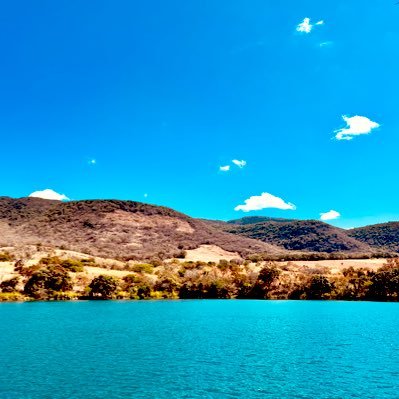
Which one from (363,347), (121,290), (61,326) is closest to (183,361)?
(363,347)

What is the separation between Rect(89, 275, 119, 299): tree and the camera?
305 ft

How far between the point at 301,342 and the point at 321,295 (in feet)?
200

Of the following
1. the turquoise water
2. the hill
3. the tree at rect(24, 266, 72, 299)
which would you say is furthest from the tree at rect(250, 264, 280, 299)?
the hill

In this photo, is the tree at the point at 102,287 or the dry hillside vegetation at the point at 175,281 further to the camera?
the tree at the point at 102,287

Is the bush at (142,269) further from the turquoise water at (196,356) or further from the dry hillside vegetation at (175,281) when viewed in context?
the turquoise water at (196,356)

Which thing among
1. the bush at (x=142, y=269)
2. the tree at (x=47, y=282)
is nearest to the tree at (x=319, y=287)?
the bush at (x=142, y=269)

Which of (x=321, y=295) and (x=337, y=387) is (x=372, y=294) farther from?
(x=337, y=387)

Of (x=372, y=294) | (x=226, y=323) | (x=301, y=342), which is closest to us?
(x=301, y=342)

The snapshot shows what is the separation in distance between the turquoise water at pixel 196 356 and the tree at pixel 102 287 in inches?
1135

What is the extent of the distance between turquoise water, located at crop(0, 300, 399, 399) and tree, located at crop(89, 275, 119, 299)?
94.6ft

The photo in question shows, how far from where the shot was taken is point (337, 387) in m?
27.7

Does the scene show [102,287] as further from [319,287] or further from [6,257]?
[319,287]

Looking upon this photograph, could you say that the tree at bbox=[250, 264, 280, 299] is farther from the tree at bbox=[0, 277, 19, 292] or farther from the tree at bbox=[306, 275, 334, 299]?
the tree at bbox=[0, 277, 19, 292]

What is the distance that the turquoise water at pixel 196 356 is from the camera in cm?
2681
